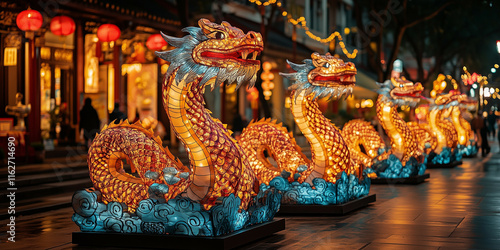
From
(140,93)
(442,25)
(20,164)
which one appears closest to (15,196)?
(20,164)

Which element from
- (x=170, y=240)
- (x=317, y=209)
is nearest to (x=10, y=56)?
(x=317, y=209)

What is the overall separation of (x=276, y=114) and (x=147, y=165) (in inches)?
1009

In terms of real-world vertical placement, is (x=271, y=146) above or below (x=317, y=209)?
above

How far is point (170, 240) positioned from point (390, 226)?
3047 millimetres

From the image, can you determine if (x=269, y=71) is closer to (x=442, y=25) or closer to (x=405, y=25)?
(x=405, y=25)

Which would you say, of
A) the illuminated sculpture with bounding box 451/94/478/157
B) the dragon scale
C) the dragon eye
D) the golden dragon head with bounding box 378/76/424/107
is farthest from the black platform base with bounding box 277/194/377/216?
the illuminated sculpture with bounding box 451/94/478/157

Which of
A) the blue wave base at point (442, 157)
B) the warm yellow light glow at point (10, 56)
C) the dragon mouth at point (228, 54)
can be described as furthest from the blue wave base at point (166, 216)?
the blue wave base at point (442, 157)

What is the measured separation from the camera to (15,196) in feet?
39.5

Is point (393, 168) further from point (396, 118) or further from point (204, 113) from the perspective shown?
point (204, 113)

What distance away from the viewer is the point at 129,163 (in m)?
8.15

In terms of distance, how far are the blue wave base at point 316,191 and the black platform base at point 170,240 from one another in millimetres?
2382

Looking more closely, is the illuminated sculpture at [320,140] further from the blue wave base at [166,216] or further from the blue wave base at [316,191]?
the blue wave base at [166,216]

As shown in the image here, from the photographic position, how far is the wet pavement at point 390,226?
7.68m

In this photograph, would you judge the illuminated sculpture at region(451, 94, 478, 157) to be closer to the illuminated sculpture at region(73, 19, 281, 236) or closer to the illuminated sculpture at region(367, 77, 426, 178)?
the illuminated sculpture at region(367, 77, 426, 178)
